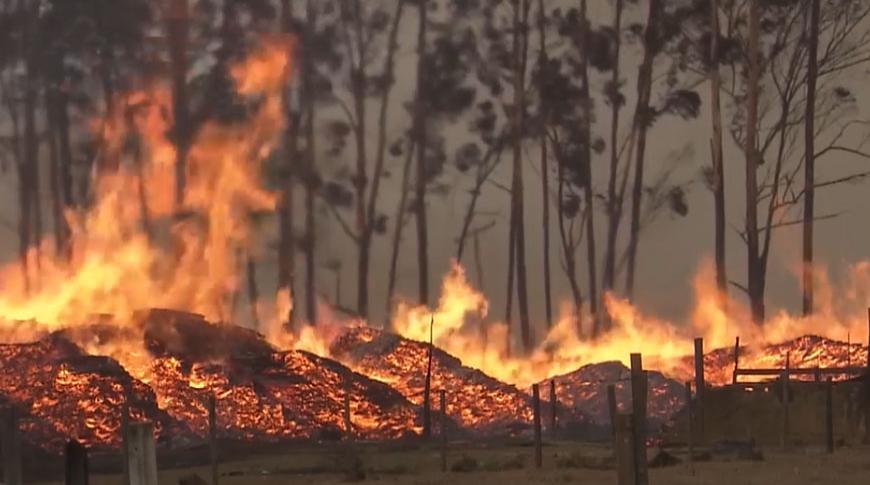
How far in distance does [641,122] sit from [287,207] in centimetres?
1345

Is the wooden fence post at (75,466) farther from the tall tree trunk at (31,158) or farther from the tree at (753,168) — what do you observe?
the tall tree trunk at (31,158)

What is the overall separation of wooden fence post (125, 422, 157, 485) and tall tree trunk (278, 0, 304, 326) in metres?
43.4

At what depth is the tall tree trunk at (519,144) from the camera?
5394 cm

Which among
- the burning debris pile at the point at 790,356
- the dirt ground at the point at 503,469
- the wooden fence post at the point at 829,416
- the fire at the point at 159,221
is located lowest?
the dirt ground at the point at 503,469

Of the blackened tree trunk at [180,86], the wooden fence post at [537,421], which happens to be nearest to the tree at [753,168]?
the blackened tree trunk at [180,86]

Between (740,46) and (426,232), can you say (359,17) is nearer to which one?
(426,232)

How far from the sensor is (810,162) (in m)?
47.4

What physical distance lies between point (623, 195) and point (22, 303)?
2246 cm

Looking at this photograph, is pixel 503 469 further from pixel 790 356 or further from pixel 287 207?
pixel 287 207

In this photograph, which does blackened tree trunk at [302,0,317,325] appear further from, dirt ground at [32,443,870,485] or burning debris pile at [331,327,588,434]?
dirt ground at [32,443,870,485]

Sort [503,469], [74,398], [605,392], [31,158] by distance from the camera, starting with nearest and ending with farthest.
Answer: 1. [503,469]
2. [74,398]
3. [605,392]
4. [31,158]

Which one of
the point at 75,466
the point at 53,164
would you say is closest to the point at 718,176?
the point at 53,164

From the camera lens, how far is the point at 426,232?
5531cm

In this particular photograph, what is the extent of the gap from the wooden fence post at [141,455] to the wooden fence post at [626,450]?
11.4 feet
